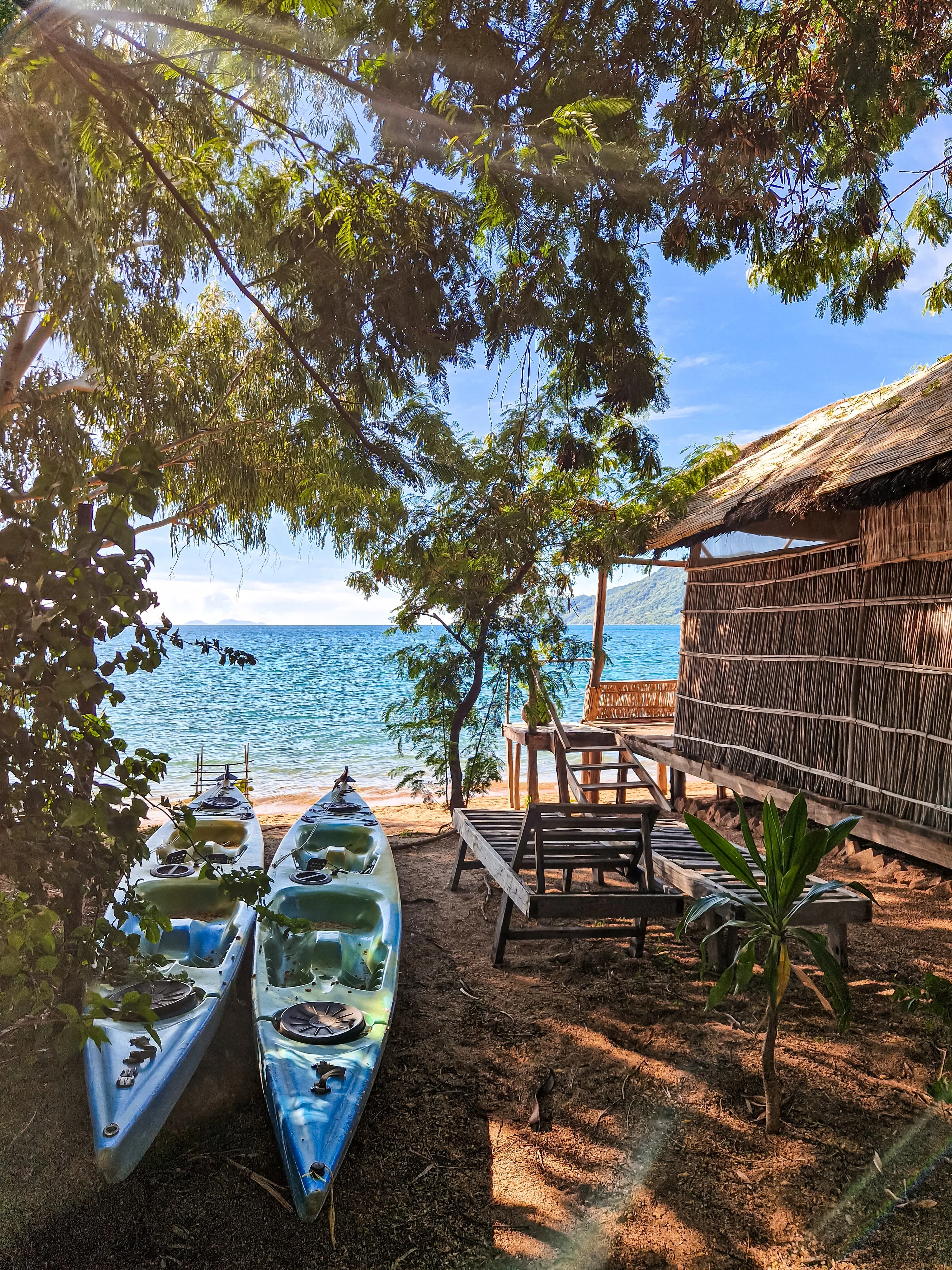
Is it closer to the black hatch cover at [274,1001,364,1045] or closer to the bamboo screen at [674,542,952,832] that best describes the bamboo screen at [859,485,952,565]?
the bamboo screen at [674,542,952,832]

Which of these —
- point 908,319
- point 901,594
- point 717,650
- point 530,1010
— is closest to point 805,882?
point 530,1010

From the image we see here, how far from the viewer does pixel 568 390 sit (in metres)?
4.34

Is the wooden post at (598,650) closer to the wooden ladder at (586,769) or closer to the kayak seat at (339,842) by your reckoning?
the wooden ladder at (586,769)

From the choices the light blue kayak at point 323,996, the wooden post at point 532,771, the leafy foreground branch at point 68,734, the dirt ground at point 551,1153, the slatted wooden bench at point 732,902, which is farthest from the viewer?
the wooden post at point 532,771

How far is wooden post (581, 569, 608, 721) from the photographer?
962cm

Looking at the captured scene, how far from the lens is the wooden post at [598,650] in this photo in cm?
962

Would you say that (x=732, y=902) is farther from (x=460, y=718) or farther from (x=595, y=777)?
(x=595, y=777)

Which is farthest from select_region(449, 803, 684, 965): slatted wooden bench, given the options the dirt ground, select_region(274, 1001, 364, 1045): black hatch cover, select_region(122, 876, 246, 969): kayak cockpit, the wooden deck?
select_region(122, 876, 246, 969): kayak cockpit

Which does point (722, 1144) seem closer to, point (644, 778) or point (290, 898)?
point (290, 898)

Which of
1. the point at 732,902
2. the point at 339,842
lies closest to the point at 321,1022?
the point at 732,902

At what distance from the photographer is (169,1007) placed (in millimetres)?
3072

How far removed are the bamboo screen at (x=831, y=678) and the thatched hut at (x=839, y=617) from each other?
13 millimetres

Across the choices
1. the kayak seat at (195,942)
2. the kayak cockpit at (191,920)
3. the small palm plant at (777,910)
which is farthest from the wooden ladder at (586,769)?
the small palm plant at (777,910)

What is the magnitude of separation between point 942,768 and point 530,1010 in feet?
10.5
